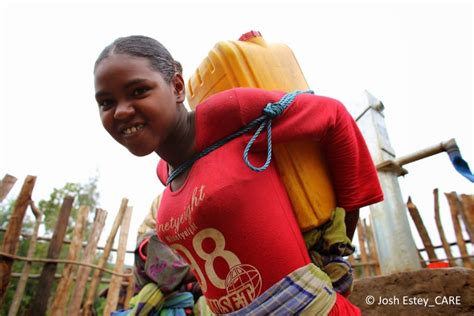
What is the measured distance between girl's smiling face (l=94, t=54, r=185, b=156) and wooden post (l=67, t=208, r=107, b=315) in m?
4.40

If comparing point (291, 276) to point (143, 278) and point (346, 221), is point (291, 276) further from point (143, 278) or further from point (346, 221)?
point (143, 278)

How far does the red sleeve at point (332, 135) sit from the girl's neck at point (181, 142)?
0.21 meters

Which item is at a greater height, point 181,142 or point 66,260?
point 66,260

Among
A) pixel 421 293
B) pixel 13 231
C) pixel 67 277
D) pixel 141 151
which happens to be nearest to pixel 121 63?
pixel 141 151

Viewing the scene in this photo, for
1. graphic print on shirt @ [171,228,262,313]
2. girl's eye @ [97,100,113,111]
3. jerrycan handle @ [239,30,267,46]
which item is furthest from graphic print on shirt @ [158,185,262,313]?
jerrycan handle @ [239,30,267,46]

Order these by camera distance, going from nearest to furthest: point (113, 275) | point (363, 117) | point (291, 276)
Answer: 1. point (291, 276)
2. point (363, 117)
3. point (113, 275)

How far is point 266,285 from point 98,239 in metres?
4.81

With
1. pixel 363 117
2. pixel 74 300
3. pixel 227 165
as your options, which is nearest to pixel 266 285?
pixel 227 165

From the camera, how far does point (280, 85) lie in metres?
1.27

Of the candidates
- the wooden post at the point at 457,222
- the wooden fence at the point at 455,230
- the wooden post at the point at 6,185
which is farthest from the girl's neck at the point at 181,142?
the wooden post at the point at 457,222

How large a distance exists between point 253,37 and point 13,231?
412 cm

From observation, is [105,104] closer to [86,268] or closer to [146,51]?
[146,51]

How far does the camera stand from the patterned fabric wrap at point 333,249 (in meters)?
0.99

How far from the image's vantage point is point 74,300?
4434 mm
